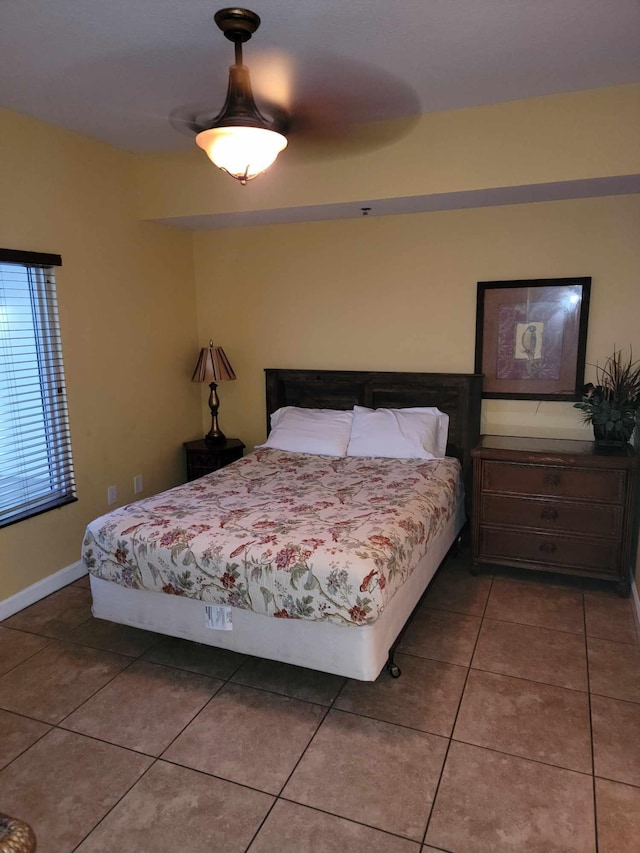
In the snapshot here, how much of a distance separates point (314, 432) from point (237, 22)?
238 cm

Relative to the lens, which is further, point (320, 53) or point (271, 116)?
point (271, 116)

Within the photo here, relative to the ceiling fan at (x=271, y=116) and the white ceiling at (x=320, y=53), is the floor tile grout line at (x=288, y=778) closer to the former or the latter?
the ceiling fan at (x=271, y=116)

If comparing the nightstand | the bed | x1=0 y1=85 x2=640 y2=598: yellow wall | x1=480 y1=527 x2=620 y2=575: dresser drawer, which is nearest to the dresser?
x1=480 y1=527 x2=620 y2=575: dresser drawer

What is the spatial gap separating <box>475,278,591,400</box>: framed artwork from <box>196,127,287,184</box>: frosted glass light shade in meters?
1.91

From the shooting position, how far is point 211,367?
13.9 ft

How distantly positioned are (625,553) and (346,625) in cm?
176

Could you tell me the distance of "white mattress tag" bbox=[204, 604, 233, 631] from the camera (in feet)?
8.07

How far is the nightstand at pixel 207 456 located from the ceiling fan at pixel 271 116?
204 centimetres

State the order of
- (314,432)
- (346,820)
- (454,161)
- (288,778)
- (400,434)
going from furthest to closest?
(314,432) < (400,434) < (454,161) < (288,778) < (346,820)

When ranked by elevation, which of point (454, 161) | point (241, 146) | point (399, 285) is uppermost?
point (454, 161)

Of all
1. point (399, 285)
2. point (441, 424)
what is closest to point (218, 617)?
point (441, 424)

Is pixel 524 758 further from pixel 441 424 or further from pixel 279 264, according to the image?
pixel 279 264

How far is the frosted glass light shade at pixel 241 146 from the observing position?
212cm

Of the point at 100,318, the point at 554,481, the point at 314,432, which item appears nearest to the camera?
the point at 554,481
